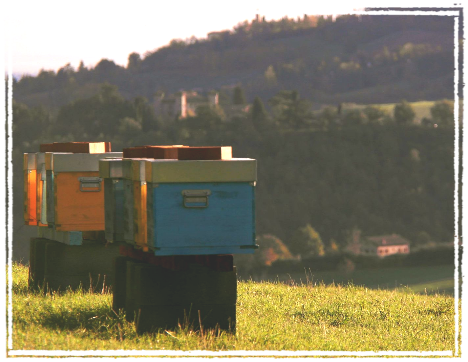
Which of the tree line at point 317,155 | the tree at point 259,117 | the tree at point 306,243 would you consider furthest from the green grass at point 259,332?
the tree at point 259,117

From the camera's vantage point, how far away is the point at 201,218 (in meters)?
7.74

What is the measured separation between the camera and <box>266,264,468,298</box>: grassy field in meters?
89.5

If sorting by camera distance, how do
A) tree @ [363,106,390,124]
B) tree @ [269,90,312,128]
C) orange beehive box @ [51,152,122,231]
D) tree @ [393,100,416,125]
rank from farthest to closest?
1. tree @ [269,90,312,128]
2. tree @ [393,100,416,125]
3. tree @ [363,106,390,124]
4. orange beehive box @ [51,152,122,231]

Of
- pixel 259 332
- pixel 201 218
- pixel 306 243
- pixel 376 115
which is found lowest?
pixel 306 243

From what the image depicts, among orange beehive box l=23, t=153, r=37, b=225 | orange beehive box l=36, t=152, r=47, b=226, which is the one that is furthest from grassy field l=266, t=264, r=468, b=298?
orange beehive box l=36, t=152, r=47, b=226

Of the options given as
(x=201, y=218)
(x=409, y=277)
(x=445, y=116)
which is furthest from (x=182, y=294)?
(x=445, y=116)

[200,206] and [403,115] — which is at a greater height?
[403,115]

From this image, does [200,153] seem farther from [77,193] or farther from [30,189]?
[30,189]

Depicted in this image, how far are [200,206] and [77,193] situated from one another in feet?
10.0

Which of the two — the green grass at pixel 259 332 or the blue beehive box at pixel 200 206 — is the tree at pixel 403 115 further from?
the blue beehive box at pixel 200 206

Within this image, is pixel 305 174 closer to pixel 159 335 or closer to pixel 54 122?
pixel 54 122

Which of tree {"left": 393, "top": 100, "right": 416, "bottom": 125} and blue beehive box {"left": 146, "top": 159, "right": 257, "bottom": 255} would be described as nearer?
blue beehive box {"left": 146, "top": 159, "right": 257, "bottom": 255}

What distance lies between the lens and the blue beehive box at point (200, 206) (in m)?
7.64

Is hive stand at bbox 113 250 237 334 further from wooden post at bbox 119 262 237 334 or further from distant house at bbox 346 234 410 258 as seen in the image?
distant house at bbox 346 234 410 258
